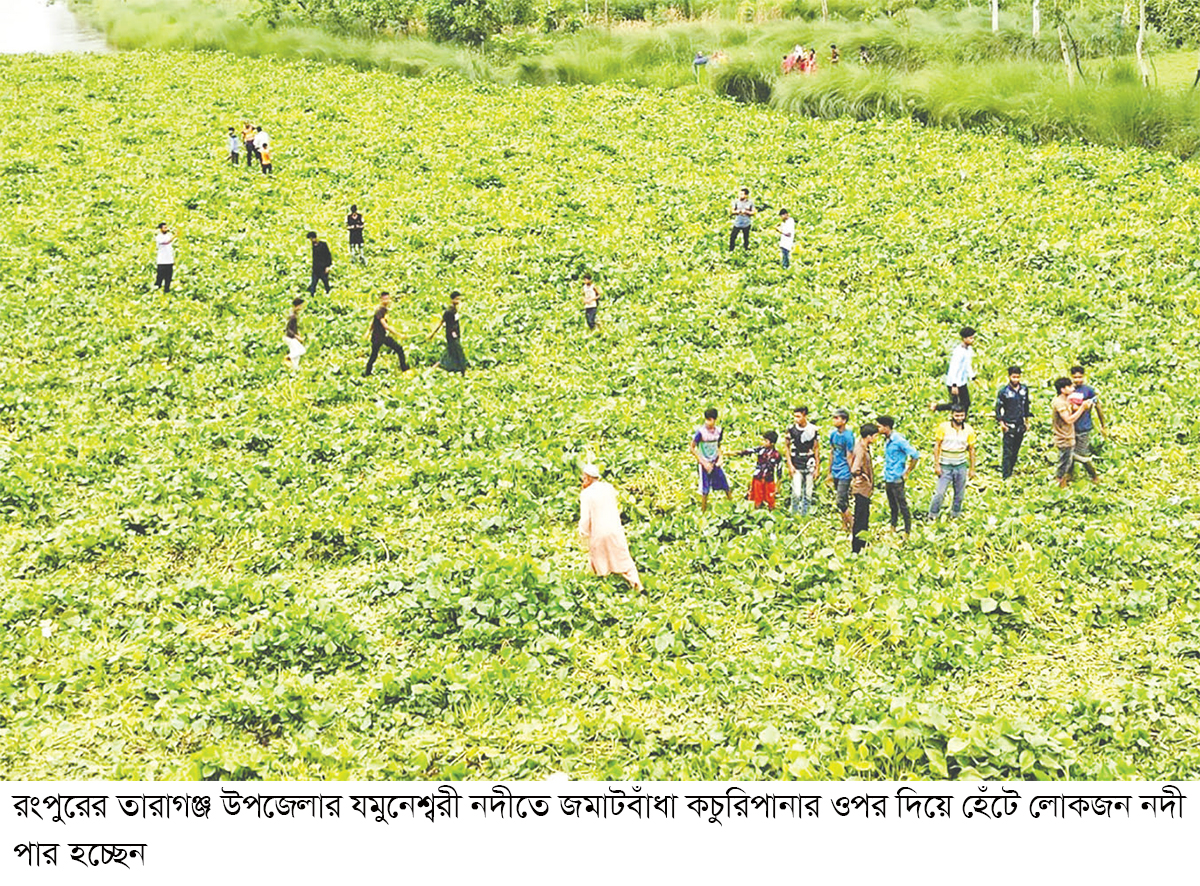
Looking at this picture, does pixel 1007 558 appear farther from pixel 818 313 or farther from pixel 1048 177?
pixel 1048 177

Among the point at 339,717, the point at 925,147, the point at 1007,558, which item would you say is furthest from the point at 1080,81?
the point at 339,717

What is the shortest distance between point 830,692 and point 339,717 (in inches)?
181

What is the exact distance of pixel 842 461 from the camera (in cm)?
1420

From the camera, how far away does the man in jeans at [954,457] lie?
13.8m

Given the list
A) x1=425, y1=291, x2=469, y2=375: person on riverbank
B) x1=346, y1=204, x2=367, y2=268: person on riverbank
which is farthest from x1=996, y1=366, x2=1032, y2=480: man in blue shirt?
x1=346, y1=204, x2=367, y2=268: person on riverbank

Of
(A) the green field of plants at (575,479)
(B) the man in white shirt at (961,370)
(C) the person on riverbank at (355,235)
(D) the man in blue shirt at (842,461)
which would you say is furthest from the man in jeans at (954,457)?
(C) the person on riverbank at (355,235)

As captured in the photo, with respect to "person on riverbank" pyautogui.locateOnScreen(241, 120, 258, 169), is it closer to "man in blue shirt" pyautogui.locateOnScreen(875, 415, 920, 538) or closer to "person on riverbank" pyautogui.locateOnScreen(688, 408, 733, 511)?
"person on riverbank" pyautogui.locateOnScreen(688, 408, 733, 511)

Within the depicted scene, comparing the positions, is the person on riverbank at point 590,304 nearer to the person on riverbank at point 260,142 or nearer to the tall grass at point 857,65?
the person on riverbank at point 260,142

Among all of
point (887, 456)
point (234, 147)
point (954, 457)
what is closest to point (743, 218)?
point (954, 457)

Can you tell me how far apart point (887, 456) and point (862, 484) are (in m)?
0.49

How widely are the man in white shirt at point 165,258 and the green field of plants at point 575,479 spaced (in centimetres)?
41

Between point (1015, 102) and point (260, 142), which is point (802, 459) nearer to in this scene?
point (1015, 102)

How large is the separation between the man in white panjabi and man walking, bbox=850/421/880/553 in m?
2.74
